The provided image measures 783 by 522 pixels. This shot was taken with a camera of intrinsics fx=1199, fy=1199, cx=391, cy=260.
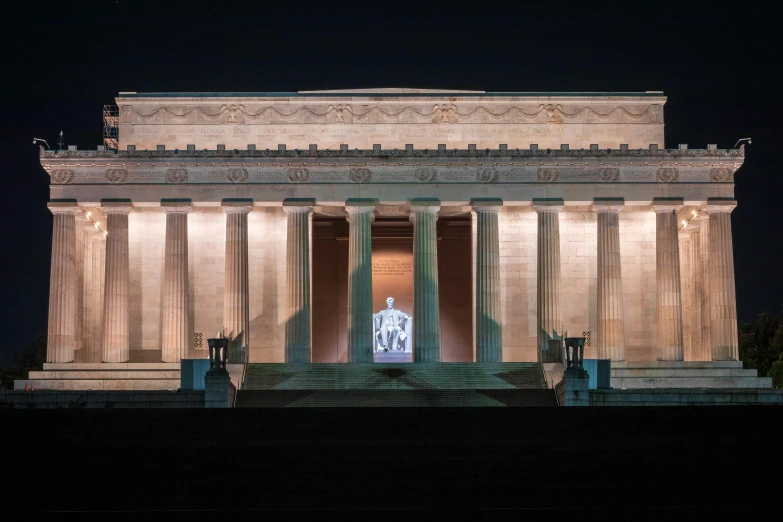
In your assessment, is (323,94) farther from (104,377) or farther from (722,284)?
(722,284)

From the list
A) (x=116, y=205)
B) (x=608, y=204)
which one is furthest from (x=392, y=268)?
(x=116, y=205)

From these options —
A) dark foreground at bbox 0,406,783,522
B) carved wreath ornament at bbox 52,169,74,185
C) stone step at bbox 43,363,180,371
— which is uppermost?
carved wreath ornament at bbox 52,169,74,185

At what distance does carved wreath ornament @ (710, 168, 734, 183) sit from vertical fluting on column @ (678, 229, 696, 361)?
14.5 ft

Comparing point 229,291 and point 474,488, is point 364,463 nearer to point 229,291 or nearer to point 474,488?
point 474,488

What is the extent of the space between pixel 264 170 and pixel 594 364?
20331 mm

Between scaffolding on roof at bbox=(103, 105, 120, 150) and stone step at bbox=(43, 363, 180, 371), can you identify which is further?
scaffolding on roof at bbox=(103, 105, 120, 150)

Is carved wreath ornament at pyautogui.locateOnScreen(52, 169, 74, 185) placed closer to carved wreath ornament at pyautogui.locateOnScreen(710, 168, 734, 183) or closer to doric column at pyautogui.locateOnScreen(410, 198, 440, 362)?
doric column at pyautogui.locateOnScreen(410, 198, 440, 362)

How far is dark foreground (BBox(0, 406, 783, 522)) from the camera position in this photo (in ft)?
97.8

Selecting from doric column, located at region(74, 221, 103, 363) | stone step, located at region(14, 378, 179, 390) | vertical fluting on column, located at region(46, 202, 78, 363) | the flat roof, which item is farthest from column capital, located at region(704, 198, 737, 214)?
vertical fluting on column, located at region(46, 202, 78, 363)

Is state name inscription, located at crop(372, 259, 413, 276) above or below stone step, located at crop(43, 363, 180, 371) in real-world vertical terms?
above

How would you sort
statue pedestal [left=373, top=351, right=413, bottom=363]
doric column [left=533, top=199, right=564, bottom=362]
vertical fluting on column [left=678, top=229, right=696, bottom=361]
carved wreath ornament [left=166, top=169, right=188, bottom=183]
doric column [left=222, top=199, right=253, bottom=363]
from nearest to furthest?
doric column [left=222, top=199, right=253, bottom=363] < doric column [left=533, top=199, right=564, bottom=362] < carved wreath ornament [left=166, top=169, right=188, bottom=183] < statue pedestal [left=373, top=351, right=413, bottom=363] < vertical fluting on column [left=678, top=229, right=696, bottom=361]

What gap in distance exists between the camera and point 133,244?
64188 millimetres

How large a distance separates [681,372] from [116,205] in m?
29.8

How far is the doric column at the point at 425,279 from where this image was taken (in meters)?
60.8
